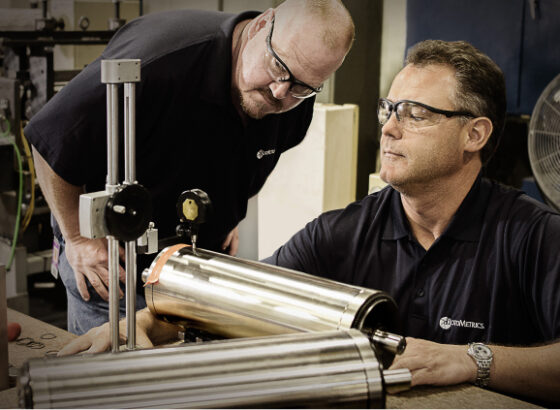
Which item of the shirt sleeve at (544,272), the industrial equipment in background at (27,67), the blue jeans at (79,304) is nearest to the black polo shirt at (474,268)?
the shirt sleeve at (544,272)

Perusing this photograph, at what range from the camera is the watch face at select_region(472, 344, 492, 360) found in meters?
1.26

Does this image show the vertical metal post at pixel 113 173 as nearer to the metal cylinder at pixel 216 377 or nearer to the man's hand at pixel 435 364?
the metal cylinder at pixel 216 377

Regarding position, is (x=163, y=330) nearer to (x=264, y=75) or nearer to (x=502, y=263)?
(x=264, y=75)

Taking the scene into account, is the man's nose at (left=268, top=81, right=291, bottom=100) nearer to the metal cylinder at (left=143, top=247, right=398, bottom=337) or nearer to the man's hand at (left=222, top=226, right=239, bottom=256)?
the man's hand at (left=222, top=226, right=239, bottom=256)

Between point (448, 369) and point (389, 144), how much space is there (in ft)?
2.01

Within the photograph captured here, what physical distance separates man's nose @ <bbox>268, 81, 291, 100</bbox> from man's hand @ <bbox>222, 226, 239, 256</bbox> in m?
0.42

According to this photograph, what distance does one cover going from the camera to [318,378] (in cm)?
93

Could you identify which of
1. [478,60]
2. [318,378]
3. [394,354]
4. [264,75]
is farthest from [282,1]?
[318,378]

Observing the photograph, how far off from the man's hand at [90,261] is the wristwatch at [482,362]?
87cm

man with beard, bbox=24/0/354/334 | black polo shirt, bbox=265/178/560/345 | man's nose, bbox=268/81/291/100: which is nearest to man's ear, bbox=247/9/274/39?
man with beard, bbox=24/0/354/334

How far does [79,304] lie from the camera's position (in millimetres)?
1765

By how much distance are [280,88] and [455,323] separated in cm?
70

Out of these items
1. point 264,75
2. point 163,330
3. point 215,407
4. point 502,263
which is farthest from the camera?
point 264,75

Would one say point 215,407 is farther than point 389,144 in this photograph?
No
